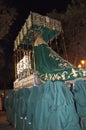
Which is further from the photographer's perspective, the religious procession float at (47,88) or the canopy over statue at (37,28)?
the canopy over statue at (37,28)

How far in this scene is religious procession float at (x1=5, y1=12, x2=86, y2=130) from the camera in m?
7.61

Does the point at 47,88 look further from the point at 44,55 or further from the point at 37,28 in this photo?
the point at 37,28

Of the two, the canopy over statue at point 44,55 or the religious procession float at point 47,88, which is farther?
the canopy over statue at point 44,55

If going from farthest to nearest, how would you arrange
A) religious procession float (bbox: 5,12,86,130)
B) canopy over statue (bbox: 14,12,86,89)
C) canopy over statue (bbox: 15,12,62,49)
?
canopy over statue (bbox: 15,12,62,49)
canopy over statue (bbox: 14,12,86,89)
religious procession float (bbox: 5,12,86,130)

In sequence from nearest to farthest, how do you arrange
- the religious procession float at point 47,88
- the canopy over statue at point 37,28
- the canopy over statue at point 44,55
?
the religious procession float at point 47,88 → the canopy over statue at point 44,55 → the canopy over statue at point 37,28

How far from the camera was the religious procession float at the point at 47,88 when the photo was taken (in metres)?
7.61

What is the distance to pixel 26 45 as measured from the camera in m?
18.6

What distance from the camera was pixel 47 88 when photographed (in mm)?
7977

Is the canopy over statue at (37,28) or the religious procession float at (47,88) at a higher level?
the canopy over statue at (37,28)

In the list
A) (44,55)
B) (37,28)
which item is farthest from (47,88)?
(37,28)

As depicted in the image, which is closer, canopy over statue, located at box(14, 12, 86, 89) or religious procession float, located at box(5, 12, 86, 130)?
religious procession float, located at box(5, 12, 86, 130)

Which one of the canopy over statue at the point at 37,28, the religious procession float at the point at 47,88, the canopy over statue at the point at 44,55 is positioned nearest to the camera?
the religious procession float at the point at 47,88

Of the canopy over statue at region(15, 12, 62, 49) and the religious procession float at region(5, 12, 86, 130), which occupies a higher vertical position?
the canopy over statue at region(15, 12, 62, 49)

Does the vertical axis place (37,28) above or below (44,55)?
above
